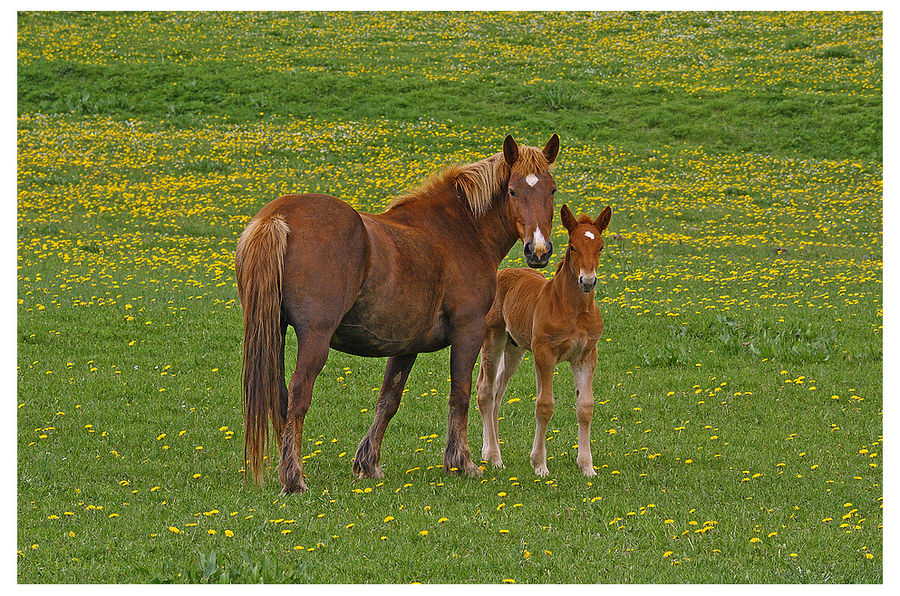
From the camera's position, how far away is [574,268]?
28.3 feet

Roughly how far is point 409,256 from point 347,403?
362 centimetres

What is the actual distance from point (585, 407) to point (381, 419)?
178 cm

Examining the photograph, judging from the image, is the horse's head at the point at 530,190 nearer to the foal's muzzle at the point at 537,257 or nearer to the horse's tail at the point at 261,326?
the foal's muzzle at the point at 537,257

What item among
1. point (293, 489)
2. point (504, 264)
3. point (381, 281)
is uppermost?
point (381, 281)

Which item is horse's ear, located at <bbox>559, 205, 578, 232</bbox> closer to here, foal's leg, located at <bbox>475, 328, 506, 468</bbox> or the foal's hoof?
foal's leg, located at <bbox>475, 328, 506, 468</bbox>

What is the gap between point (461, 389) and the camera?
8539 mm

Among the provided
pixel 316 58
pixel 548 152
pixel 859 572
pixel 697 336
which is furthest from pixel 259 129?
pixel 859 572

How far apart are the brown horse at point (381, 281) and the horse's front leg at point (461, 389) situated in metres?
0.01

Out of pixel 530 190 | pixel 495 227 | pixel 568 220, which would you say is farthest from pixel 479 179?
pixel 568 220

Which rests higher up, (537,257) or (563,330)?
(537,257)

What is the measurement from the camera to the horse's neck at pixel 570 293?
8.70 m

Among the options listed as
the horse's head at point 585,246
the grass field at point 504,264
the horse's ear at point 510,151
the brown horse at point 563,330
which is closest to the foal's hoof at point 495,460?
the brown horse at point 563,330

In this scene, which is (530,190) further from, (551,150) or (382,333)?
(382,333)

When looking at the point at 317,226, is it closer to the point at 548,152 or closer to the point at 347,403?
the point at 548,152
